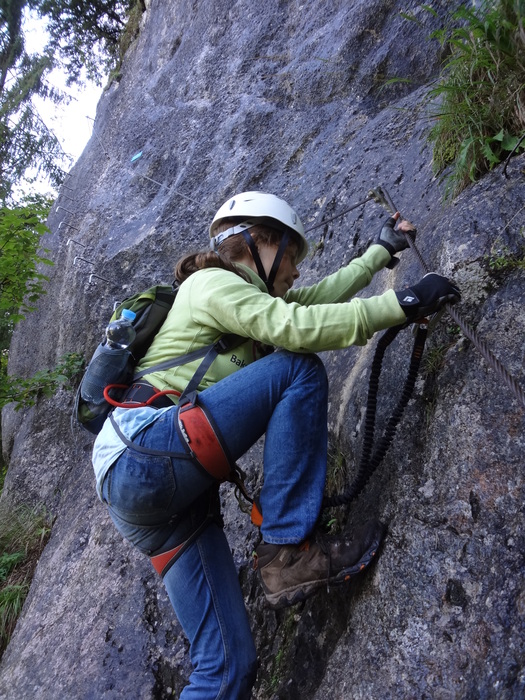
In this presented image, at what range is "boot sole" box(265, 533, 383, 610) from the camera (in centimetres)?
251

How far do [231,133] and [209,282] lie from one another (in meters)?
5.29

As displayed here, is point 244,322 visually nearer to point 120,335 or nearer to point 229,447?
point 229,447

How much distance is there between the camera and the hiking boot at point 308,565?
2518 mm

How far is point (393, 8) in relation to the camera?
614cm

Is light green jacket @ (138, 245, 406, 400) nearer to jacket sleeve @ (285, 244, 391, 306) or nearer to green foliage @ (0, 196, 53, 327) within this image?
jacket sleeve @ (285, 244, 391, 306)

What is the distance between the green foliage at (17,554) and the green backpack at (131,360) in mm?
3572

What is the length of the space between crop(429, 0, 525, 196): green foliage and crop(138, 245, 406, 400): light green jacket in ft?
4.37

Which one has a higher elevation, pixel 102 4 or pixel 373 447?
pixel 102 4

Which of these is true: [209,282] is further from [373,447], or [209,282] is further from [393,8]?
[393,8]

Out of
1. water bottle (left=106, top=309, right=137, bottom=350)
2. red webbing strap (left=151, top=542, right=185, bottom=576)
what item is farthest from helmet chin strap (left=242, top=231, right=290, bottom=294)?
red webbing strap (left=151, top=542, right=185, bottom=576)

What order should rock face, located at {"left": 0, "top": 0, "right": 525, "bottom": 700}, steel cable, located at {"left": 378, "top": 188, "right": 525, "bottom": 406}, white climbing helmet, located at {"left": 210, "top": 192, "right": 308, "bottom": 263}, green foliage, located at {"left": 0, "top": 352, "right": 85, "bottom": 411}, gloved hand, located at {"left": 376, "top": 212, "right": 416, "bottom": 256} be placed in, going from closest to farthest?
1. steel cable, located at {"left": 378, "top": 188, "right": 525, "bottom": 406}
2. rock face, located at {"left": 0, "top": 0, "right": 525, "bottom": 700}
3. white climbing helmet, located at {"left": 210, "top": 192, "right": 308, "bottom": 263}
4. gloved hand, located at {"left": 376, "top": 212, "right": 416, "bottom": 256}
5. green foliage, located at {"left": 0, "top": 352, "right": 85, "bottom": 411}

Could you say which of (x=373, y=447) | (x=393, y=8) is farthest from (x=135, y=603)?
(x=393, y=8)

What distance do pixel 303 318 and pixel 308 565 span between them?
110 cm

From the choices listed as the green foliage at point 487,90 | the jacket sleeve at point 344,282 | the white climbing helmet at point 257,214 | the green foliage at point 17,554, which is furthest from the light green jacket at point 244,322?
the green foliage at point 17,554
